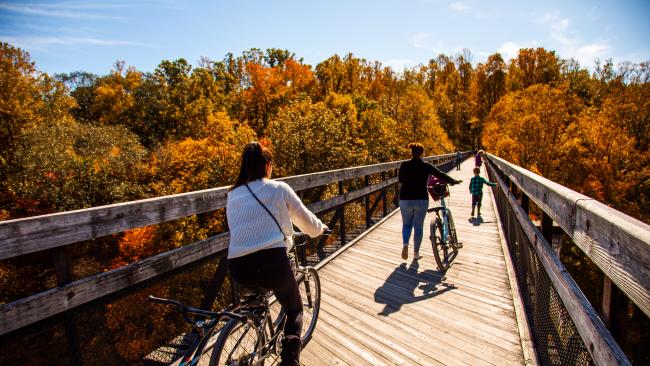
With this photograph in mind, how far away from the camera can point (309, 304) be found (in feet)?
10.8

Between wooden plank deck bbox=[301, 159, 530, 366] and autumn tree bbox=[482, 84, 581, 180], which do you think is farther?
autumn tree bbox=[482, 84, 581, 180]

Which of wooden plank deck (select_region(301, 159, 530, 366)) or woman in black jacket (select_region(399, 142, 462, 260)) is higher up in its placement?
woman in black jacket (select_region(399, 142, 462, 260))

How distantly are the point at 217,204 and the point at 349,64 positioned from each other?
41374 millimetres

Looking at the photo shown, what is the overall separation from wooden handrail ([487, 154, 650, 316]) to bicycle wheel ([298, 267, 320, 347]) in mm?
2291

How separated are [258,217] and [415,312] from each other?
2520 millimetres

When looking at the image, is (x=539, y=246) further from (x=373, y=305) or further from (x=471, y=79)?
(x=471, y=79)

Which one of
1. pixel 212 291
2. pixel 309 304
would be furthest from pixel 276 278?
pixel 309 304

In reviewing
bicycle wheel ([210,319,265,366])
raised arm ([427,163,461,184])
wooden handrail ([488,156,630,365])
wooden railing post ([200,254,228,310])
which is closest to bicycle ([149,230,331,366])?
bicycle wheel ([210,319,265,366])

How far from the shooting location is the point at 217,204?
10.3 feet

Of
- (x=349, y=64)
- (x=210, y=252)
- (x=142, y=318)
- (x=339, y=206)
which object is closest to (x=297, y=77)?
(x=349, y=64)

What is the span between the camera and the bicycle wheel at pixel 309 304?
3.25m

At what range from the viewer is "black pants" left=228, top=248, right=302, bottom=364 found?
2209 millimetres

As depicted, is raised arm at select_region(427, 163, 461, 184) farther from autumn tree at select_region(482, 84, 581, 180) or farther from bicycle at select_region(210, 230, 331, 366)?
autumn tree at select_region(482, 84, 581, 180)

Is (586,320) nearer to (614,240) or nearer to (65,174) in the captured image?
(614,240)
